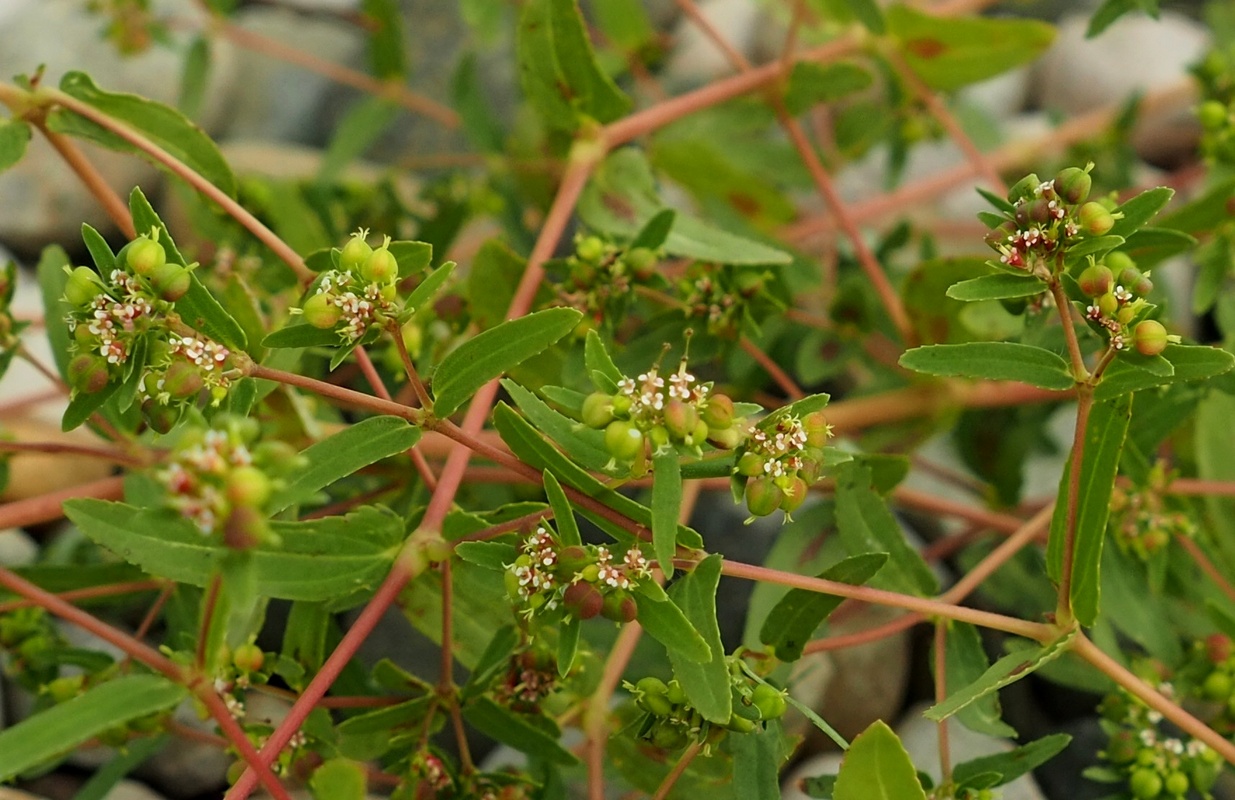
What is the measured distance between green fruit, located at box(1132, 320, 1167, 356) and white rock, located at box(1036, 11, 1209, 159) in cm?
211

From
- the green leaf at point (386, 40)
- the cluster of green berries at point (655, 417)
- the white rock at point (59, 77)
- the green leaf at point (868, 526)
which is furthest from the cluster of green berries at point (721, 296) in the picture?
the white rock at point (59, 77)

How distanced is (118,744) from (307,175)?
1564 mm

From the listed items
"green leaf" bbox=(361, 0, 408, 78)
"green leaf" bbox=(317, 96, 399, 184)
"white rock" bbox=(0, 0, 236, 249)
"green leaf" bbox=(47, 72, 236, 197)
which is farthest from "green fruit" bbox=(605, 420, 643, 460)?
"white rock" bbox=(0, 0, 236, 249)

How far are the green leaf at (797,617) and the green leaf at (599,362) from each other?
0.34m

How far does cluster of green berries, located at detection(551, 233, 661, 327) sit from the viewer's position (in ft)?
4.69

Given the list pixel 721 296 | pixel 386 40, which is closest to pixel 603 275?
pixel 721 296

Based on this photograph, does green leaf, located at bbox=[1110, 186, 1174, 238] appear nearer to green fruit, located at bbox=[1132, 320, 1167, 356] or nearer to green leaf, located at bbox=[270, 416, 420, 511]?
green fruit, located at bbox=[1132, 320, 1167, 356]

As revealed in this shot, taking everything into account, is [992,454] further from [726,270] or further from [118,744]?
[118,744]

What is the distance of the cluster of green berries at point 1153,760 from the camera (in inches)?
52.2

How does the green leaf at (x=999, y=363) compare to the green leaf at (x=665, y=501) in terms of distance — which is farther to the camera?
the green leaf at (x=999, y=363)

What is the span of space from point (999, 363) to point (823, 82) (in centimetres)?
91

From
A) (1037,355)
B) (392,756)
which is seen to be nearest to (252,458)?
(392,756)

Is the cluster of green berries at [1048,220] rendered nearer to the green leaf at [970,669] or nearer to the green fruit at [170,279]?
the green leaf at [970,669]

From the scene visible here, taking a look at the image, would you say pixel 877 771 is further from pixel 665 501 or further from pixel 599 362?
pixel 599 362
